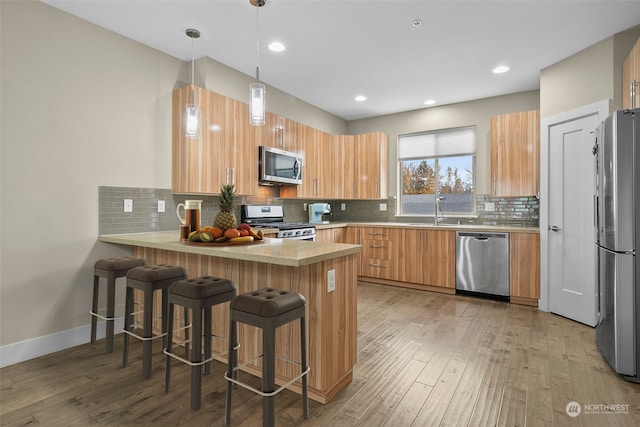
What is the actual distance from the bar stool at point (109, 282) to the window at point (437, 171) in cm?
403

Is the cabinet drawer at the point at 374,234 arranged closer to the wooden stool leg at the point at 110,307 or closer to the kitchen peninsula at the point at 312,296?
the kitchen peninsula at the point at 312,296

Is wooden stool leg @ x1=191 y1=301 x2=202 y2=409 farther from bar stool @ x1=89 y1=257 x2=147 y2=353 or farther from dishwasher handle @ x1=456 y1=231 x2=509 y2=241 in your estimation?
dishwasher handle @ x1=456 y1=231 x2=509 y2=241

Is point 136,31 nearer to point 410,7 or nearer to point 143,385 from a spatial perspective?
point 410,7

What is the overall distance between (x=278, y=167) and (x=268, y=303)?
275 centimetres

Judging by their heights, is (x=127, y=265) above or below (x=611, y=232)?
below

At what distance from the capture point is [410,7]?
2.64 m

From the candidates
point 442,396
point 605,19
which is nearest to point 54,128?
point 442,396

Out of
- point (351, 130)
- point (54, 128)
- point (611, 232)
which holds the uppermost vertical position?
point (351, 130)

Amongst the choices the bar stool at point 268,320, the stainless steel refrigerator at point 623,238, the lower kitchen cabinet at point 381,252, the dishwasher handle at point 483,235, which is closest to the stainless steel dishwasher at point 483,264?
the dishwasher handle at point 483,235

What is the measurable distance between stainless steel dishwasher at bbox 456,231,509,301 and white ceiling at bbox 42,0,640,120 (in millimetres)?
1972

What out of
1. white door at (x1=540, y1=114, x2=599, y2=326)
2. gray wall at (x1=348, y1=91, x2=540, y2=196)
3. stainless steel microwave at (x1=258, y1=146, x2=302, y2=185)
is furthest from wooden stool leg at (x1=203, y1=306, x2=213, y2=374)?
gray wall at (x1=348, y1=91, x2=540, y2=196)

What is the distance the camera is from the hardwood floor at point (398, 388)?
1812 millimetres

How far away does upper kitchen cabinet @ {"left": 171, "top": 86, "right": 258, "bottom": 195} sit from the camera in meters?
3.26

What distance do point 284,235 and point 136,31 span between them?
2.41 m
